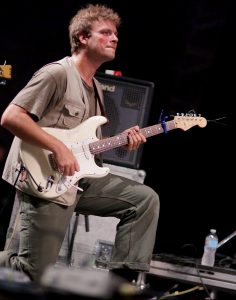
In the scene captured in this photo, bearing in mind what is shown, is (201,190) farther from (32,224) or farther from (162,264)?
(32,224)

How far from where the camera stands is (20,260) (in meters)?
3.17

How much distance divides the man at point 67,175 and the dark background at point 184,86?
1.62 meters

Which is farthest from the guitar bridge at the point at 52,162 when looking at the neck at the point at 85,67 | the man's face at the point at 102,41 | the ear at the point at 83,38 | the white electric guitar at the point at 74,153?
the ear at the point at 83,38

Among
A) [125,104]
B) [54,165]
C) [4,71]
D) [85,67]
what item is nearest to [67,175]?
[54,165]

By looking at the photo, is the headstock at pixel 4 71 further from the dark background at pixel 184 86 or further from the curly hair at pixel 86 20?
the dark background at pixel 184 86

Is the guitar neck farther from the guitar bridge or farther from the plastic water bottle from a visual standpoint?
the plastic water bottle

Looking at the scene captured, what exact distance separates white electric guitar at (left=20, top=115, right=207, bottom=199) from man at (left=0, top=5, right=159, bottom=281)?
28 mm

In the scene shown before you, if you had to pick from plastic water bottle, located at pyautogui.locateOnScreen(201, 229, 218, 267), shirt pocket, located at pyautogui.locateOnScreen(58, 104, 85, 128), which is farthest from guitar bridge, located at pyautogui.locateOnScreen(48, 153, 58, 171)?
plastic water bottle, located at pyautogui.locateOnScreen(201, 229, 218, 267)

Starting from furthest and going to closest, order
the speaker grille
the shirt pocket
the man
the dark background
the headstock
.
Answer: the dark background → the speaker grille → the headstock → the shirt pocket → the man

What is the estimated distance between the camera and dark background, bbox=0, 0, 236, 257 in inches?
210

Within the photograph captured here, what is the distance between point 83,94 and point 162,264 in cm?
158

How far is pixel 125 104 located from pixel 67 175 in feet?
4.81

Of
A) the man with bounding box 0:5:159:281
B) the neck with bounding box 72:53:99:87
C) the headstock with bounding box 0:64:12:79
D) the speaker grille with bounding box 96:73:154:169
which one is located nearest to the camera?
the man with bounding box 0:5:159:281

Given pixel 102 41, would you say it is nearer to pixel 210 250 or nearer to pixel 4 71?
pixel 4 71
